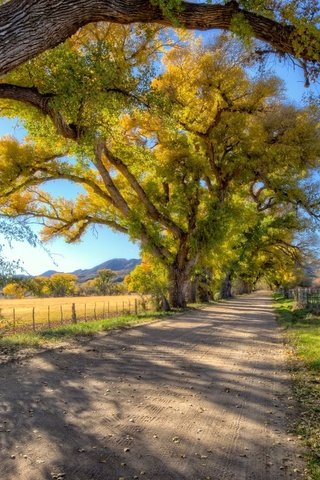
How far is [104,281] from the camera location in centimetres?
14625

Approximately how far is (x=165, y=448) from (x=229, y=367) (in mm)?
4481

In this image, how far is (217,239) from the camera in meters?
24.3

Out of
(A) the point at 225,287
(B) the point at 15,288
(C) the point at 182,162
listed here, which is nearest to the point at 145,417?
(B) the point at 15,288

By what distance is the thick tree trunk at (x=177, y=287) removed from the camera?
25.9 meters

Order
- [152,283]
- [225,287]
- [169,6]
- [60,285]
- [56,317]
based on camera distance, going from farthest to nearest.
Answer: [225,287], [56,317], [152,283], [60,285], [169,6]

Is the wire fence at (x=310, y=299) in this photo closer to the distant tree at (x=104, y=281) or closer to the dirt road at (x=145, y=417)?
the dirt road at (x=145, y=417)

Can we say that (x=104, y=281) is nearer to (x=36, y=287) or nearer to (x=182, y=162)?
(x=182, y=162)

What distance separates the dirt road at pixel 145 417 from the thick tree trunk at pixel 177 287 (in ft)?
52.3

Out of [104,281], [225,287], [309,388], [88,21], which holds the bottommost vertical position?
[309,388]

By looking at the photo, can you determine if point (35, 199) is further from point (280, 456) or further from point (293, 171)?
point (280, 456)

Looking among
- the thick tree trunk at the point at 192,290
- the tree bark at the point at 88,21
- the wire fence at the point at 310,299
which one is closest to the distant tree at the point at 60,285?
the tree bark at the point at 88,21

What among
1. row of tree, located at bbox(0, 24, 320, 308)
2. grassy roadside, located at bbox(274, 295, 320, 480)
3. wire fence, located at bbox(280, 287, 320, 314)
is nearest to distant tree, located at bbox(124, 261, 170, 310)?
row of tree, located at bbox(0, 24, 320, 308)

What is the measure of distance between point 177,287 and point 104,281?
4821 inches

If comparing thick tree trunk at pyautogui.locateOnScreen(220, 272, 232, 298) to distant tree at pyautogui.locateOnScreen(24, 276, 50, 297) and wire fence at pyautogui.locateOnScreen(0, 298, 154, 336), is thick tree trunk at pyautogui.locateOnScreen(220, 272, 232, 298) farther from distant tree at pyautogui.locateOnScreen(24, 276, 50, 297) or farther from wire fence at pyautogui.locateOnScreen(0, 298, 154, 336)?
distant tree at pyautogui.locateOnScreen(24, 276, 50, 297)
